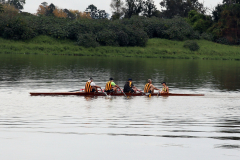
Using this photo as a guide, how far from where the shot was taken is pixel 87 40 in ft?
245

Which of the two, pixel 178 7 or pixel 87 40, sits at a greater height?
pixel 178 7

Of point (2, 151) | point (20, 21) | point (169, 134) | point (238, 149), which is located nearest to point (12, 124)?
point (2, 151)

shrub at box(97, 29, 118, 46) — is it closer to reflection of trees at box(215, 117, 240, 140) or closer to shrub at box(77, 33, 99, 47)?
shrub at box(77, 33, 99, 47)

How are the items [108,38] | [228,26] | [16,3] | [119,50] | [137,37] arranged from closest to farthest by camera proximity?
[119,50] → [108,38] → [137,37] → [228,26] → [16,3]

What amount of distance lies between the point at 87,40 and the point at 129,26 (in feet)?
43.6

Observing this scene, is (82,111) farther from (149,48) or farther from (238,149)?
(149,48)

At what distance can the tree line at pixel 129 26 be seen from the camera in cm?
7575

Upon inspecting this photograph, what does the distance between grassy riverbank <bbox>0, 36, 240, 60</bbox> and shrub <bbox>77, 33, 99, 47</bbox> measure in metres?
1.04

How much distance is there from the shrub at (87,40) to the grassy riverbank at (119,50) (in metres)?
1.04

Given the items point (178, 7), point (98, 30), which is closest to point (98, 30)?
point (98, 30)

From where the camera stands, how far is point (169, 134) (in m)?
12.5

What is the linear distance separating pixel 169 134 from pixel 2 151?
543cm

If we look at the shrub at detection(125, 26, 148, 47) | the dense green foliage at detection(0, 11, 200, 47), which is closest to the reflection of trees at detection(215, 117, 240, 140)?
the dense green foliage at detection(0, 11, 200, 47)

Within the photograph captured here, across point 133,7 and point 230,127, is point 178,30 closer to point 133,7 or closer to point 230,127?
point 133,7
